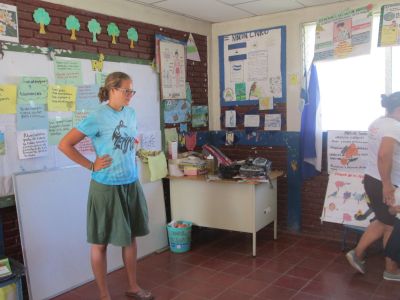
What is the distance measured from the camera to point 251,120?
4551 millimetres

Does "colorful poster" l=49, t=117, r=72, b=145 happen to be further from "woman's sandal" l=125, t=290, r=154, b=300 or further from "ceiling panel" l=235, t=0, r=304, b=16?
"ceiling panel" l=235, t=0, r=304, b=16

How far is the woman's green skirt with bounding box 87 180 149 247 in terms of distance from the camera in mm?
2734

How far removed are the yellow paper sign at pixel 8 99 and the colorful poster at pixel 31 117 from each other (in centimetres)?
5

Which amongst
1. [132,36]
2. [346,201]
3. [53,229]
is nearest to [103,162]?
[53,229]

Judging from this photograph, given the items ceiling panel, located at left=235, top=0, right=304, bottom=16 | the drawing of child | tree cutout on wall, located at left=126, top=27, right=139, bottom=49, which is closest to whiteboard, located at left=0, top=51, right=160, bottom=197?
tree cutout on wall, located at left=126, top=27, right=139, bottom=49

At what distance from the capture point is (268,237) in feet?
14.3

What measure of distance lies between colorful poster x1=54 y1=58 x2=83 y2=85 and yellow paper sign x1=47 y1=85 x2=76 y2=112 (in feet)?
0.15

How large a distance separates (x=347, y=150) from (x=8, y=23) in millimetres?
3049

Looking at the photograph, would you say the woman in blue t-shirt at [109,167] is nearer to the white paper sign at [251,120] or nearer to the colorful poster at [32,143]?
the colorful poster at [32,143]

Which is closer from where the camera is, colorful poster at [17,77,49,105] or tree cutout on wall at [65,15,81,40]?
colorful poster at [17,77,49,105]

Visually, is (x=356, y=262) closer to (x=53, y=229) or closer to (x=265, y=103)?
(x=265, y=103)

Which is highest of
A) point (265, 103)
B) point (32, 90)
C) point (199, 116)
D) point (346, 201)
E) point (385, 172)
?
point (32, 90)

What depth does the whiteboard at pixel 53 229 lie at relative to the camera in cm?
295

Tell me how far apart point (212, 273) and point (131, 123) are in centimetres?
147
